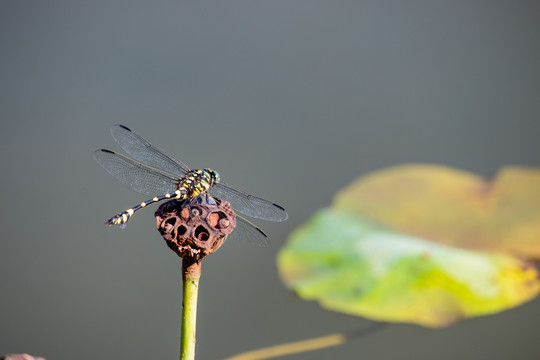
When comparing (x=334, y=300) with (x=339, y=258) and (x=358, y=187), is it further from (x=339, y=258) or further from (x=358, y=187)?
(x=358, y=187)

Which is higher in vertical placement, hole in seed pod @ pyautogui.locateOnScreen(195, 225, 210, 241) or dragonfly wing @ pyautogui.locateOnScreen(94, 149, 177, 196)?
dragonfly wing @ pyautogui.locateOnScreen(94, 149, 177, 196)

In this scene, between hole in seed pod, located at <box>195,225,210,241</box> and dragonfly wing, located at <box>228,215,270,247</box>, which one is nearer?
hole in seed pod, located at <box>195,225,210,241</box>

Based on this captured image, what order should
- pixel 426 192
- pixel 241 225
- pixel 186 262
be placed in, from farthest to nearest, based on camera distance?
pixel 426 192 → pixel 241 225 → pixel 186 262

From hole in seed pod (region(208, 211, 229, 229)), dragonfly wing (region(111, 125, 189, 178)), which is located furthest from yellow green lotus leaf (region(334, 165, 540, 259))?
hole in seed pod (region(208, 211, 229, 229))

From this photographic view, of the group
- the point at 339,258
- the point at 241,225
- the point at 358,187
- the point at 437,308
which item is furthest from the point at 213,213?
the point at 358,187

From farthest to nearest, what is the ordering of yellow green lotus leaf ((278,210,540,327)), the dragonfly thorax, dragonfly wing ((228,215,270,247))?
yellow green lotus leaf ((278,210,540,327)) → dragonfly wing ((228,215,270,247)) → the dragonfly thorax

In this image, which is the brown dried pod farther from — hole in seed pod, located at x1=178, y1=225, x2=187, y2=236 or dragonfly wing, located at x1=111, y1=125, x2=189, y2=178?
dragonfly wing, located at x1=111, y1=125, x2=189, y2=178
